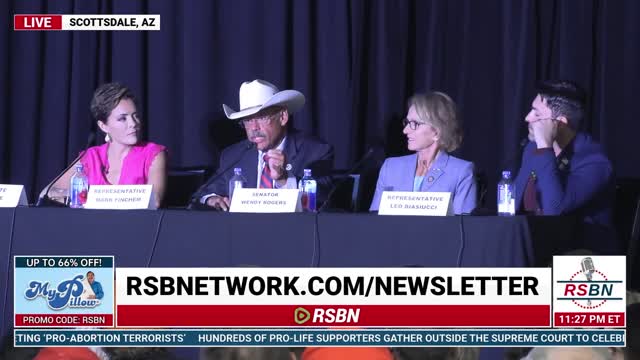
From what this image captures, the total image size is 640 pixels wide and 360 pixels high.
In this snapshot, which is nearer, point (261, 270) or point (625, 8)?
point (261, 270)

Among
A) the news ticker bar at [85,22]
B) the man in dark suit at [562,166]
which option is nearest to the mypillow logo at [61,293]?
the man in dark suit at [562,166]

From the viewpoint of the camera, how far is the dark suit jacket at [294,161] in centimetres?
386

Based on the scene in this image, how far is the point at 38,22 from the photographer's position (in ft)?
15.4

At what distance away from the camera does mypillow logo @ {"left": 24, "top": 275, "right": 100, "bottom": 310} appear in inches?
114

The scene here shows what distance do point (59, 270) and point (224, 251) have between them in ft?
1.64

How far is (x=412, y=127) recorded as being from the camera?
3.68 meters

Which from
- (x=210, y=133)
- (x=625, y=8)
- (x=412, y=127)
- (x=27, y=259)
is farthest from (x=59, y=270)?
(x=625, y=8)

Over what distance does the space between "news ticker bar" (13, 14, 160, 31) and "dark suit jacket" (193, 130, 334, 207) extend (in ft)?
3.32

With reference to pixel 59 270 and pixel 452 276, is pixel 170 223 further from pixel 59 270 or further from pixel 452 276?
pixel 452 276

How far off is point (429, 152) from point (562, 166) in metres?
0.50

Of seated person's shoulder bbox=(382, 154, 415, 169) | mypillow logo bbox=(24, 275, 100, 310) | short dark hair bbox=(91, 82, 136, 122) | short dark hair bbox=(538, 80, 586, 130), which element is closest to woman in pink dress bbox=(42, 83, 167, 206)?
short dark hair bbox=(91, 82, 136, 122)

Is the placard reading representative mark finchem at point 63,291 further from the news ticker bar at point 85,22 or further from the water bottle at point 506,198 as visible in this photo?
the news ticker bar at point 85,22

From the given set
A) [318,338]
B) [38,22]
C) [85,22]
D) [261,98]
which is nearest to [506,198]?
[318,338]

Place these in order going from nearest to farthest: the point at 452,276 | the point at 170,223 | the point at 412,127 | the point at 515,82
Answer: the point at 452,276 < the point at 170,223 < the point at 412,127 < the point at 515,82
